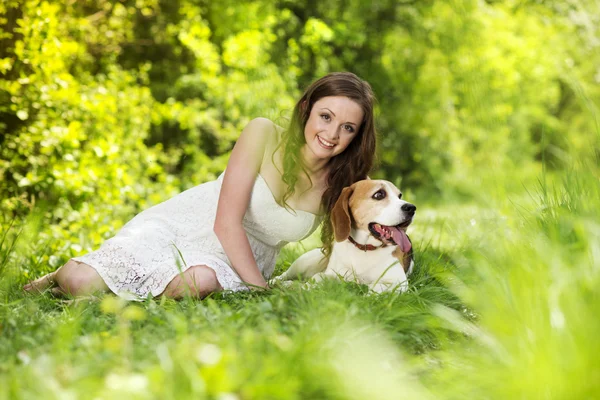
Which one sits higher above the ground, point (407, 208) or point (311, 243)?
point (407, 208)

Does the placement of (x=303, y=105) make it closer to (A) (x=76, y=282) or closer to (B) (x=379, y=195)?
(B) (x=379, y=195)

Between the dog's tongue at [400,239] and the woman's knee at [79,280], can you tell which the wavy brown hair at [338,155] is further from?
the woman's knee at [79,280]

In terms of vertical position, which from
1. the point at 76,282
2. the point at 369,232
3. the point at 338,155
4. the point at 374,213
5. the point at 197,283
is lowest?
the point at 76,282

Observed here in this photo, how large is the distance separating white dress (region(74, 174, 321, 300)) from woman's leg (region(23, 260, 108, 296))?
39mm

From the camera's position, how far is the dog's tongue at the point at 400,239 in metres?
3.79

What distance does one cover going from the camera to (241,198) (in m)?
3.92

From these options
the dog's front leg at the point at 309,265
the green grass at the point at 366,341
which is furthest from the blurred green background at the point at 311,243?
the dog's front leg at the point at 309,265

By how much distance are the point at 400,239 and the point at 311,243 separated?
2419 mm

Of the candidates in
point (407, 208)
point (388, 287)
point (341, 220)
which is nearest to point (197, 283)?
point (341, 220)

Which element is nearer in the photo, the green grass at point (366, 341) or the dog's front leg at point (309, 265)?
the green grass at point (366, 341)

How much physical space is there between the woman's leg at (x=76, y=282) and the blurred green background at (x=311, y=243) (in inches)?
6.5

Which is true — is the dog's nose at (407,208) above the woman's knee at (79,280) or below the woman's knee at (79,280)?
above

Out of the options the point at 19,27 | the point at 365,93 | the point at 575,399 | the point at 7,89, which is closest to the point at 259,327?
the point at 575,399

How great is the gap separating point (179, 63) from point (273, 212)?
20.6 ft
